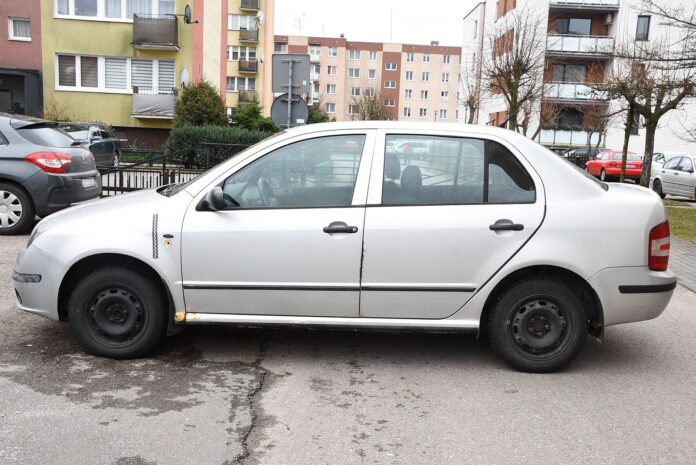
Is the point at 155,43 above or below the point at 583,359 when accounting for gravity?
above

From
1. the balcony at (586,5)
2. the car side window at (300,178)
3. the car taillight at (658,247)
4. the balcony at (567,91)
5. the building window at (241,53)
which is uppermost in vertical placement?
the balcony at (586,5)

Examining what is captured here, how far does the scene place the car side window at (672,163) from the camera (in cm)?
2297

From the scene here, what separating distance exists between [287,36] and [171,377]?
95933mm

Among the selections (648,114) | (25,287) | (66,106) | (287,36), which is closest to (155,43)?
(66,106)

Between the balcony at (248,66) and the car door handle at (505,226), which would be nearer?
the car door handle at (505,226)

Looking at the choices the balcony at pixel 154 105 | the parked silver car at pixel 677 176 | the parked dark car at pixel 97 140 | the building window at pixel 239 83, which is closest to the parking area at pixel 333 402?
the parked dark car at pixel 97 140

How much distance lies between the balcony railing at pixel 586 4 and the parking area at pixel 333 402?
4623cm

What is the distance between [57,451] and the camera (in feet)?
11.8

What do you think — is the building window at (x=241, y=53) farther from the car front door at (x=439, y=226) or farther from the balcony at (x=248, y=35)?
the car front door at (x=439, y=226)

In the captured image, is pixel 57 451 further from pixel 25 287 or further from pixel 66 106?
pixel 66 106

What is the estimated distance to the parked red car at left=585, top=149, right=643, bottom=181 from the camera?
102ft

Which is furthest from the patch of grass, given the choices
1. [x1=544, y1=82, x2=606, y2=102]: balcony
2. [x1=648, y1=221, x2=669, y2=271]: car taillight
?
[x1=544, y1=82, x2=606, y2=102]: balcony

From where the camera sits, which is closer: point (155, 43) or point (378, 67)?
point (155, 43)

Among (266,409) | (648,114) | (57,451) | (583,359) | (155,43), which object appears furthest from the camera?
(155,43)
